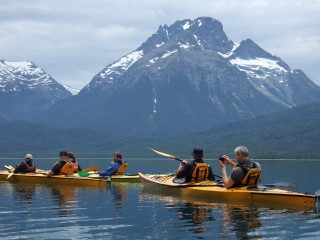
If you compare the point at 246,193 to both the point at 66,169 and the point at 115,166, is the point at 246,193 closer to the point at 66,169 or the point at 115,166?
the point at 115,166

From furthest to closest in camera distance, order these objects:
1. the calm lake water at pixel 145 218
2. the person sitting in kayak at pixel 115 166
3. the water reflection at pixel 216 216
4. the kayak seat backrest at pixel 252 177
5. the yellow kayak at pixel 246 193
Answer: the person sitting in kayak at pixel 115 166 → the kayak seat backrest at pixel 252 177 → the yellow kayak at pixel 246 193 → the water reflection at pixel 216 216 → the calm lake water at pixel 145 218

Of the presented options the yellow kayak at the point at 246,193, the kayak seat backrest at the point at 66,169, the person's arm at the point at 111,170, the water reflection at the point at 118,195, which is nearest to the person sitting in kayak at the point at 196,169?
the yellow kayak at the point at 246,193

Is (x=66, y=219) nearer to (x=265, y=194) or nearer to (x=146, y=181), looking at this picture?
(x=265, y=194)

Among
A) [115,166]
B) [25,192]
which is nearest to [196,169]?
[25,192]

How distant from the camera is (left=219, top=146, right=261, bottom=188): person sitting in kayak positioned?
71.1 ft

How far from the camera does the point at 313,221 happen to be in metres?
18.7

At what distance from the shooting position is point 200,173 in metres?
27.2

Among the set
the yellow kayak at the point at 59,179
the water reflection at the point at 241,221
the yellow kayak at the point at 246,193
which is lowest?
the water reflection at the point at 241,221

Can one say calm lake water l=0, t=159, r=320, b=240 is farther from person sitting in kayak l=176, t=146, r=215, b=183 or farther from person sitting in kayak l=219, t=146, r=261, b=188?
person sitting in kayak l=176, t=146, r=215, b=183

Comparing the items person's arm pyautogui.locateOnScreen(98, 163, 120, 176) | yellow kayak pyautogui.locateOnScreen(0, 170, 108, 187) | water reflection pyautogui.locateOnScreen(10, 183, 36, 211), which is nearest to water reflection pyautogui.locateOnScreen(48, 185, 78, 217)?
yellow kayak pyautogui.locateOnScreen(0, 170, 108, 187)

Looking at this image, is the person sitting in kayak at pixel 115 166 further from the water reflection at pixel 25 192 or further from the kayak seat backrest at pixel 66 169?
the water reflection at pixel 25 192

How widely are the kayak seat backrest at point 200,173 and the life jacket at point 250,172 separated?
4.26 meters

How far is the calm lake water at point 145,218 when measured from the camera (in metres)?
16.7

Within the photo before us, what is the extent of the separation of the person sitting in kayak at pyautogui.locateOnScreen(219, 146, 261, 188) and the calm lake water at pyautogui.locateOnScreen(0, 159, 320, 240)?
3.44 feet
